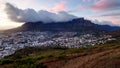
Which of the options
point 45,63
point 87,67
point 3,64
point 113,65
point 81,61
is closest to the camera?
→ point 113,65

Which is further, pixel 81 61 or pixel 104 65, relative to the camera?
pixel 81 61

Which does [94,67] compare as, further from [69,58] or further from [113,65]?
[69,58]

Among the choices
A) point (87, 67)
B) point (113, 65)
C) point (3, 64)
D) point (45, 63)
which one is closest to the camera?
point (113, 65)

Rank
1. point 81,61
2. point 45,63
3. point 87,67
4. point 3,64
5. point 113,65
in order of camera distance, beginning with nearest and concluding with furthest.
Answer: point 113,65 < point 87,67 < point 81,61 < point 45,63 < point 3,64

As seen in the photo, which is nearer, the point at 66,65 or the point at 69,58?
the point at 66,65

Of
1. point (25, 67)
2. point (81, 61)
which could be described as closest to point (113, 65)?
point (81, 61)

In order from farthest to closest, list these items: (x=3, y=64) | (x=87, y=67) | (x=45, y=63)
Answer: (x=3, y=64), (x=45, y=63), (x=87, y=67)

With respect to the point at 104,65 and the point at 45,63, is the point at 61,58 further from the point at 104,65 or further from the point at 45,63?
the point at 104,65

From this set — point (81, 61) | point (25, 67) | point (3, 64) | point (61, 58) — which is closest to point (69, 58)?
point (61, 58)
